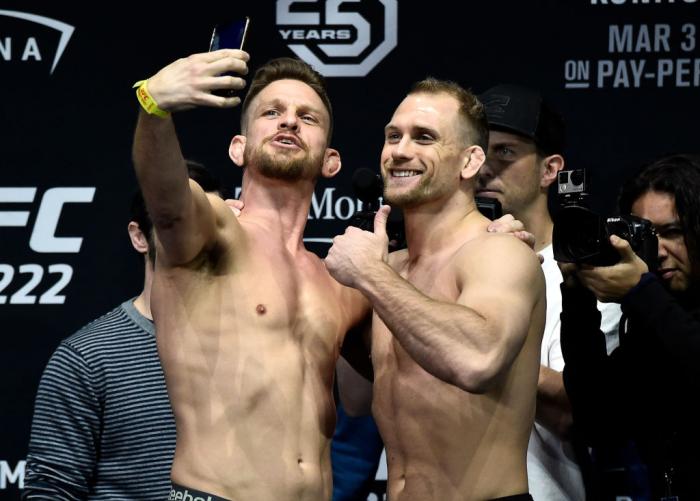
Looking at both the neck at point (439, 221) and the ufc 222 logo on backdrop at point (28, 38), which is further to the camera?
the ufc 222 logo on backdrop at point (28, 38)

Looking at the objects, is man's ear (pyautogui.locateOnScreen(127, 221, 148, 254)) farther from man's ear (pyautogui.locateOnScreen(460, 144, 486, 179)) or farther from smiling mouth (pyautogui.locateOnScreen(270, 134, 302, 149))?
man's ear (pyautogui.locateOnScreen(460, 144, 486, 179))

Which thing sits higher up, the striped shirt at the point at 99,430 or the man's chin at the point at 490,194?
the man's chin at the point at 490,194

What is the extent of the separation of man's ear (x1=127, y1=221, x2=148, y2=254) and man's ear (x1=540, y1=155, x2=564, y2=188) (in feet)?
3.66

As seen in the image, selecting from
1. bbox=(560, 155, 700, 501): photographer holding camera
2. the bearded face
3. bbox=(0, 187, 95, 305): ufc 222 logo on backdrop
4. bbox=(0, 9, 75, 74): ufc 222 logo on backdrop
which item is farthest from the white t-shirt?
bbox=(0, 9, 75, 74): ufc 222 logo on backdrop

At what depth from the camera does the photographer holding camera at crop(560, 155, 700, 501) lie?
2.67 meters

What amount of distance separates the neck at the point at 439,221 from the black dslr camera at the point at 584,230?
0.72 feet

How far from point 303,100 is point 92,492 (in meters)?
1.09

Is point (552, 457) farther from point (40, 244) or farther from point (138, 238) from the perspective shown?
point (40, 244)

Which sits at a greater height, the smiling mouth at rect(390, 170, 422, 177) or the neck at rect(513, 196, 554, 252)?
the smiling mouth at rect(390, 170, 422, 177)

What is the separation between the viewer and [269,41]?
3.66 metres

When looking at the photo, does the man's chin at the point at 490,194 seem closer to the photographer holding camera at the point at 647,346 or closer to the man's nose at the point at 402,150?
the photographer holding camera at the point at 647,346

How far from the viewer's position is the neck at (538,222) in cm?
337

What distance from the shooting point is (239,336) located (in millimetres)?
2607

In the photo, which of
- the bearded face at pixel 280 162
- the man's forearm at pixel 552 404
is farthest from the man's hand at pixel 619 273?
the bearded face at pixel 280 162
